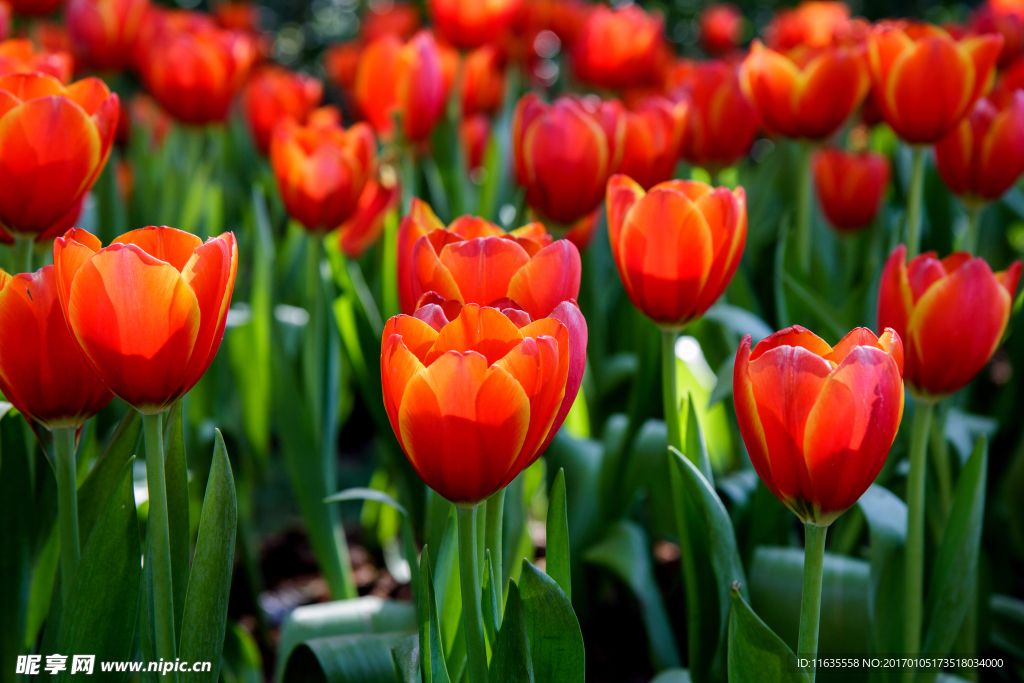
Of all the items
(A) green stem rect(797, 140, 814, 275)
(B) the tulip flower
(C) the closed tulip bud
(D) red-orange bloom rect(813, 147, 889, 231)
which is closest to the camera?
(C) the closed tulip bud

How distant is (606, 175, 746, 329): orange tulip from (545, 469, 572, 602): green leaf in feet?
0.80

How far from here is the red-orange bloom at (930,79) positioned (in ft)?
3.90

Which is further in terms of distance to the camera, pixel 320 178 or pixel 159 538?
pixel 320 178

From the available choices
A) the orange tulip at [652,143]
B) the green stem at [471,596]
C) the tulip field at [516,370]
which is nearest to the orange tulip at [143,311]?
the tulip field at [516,370]

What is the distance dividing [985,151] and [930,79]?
18cm

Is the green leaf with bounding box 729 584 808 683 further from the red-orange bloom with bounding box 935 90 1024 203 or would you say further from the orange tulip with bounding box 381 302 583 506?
the red-orange bloom with bounding box 935 90 1024 203

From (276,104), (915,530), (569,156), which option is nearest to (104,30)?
(276,104)

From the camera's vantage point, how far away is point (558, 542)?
0.76 meters

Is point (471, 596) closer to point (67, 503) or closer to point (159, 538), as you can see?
point (159, 538)

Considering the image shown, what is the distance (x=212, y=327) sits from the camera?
682mm

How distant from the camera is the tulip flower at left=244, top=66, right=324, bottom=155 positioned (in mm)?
2137

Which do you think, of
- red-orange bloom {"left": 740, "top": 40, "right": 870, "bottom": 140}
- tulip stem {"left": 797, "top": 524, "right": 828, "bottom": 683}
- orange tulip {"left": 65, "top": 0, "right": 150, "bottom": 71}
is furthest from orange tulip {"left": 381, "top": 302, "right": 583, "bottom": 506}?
orange tulip {"left": 65, "top": 0, "right": 150, "bottom": 71}

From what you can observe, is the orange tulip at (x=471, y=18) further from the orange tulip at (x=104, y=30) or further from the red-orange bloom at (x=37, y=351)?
the red-orange bloom at (x=37, y=351)

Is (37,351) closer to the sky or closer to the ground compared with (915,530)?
closer to the sky
